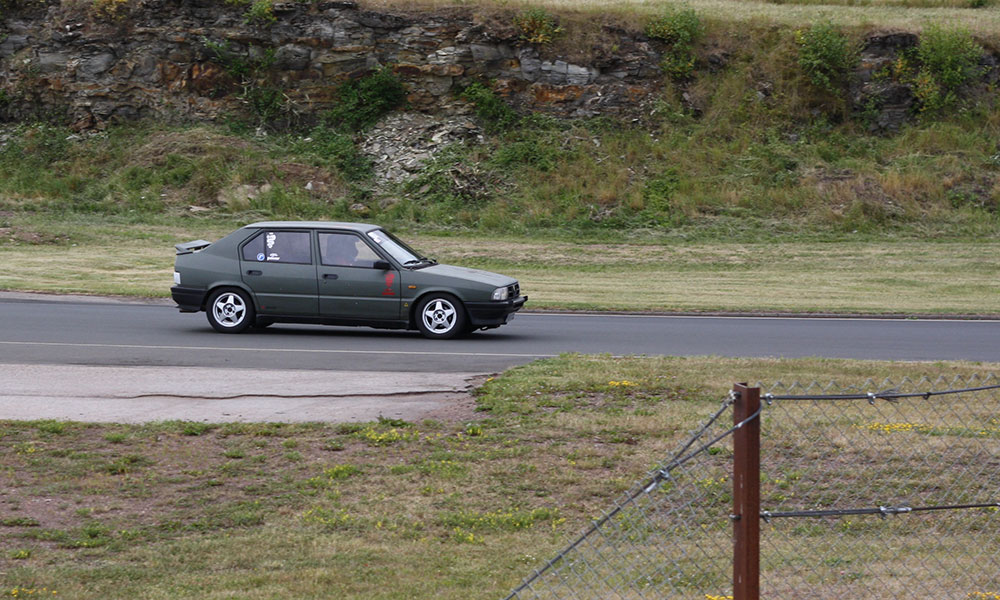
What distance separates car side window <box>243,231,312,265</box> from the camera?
49.4 ft

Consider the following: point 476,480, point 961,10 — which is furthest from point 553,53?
point 476,480

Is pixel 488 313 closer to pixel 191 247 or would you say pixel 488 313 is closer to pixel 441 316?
pixel 441 316

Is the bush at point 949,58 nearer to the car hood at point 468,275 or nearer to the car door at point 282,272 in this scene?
the car hood at point 468,275

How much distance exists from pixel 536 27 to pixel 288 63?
28.6 feet

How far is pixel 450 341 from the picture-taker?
14578 millimetres

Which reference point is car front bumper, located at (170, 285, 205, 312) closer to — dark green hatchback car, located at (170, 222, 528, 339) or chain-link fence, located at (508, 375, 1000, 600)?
dark green hatchback car, located at (170, 222, 528, 339)

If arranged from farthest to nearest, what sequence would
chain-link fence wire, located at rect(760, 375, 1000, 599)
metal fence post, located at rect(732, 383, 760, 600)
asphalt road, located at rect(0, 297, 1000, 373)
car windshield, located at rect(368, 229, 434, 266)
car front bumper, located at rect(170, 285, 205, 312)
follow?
car front bumper, located at rect(170, 285, 205, 312) → car windshield, located at rect(368, 229, 434, 266) → asphalt road, located at rect(0, 297, 1000, 373) → chain-link fence wire, located at rect(760, 375, 1000, 599) → metal fence post, located at rect(732, 383, 760, 600)

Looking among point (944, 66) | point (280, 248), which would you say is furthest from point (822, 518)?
point (944, 66)

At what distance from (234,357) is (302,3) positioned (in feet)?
90.3

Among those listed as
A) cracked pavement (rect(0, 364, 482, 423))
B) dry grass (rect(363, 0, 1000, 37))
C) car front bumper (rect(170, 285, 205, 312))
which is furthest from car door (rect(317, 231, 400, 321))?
dry grass (rect(363, 0, 1000, 37))

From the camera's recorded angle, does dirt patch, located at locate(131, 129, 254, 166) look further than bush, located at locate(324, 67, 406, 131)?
No

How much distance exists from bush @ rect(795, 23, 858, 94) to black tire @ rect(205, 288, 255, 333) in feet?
88.5

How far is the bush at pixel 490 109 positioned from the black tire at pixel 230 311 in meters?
22.4

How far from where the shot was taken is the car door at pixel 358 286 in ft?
48.3
